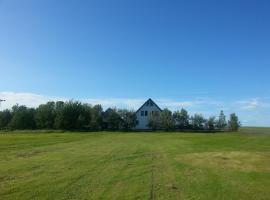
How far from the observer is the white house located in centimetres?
11675

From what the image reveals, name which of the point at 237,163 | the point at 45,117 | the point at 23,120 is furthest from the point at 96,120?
the point at 237,163

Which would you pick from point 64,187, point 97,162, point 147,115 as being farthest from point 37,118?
point 64,187

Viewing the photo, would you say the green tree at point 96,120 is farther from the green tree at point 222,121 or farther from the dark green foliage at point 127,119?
the green tree at point 222,121

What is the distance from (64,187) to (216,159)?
39.8 feet

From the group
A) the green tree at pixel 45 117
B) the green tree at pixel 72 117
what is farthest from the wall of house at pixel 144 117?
the green tree at pixel 45 117

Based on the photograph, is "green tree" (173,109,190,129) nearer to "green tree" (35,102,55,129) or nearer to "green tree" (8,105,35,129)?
"green tree" (35,102,55,129)

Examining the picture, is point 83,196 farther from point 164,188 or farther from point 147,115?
point 147,115

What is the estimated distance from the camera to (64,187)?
12781 millimetres

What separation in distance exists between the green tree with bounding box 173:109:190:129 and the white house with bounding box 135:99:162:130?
9107 mm

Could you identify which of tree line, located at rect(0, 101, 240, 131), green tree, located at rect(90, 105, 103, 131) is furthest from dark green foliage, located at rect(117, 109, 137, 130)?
green tree, located at rect(90, 105, 103, 131)

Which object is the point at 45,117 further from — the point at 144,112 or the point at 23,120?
the point at 144,112

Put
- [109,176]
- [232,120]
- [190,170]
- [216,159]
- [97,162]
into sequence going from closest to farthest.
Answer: [109,176] → [190,170] → [97,162] → [216,159] → [232,120]

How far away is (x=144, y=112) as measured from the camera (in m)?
118

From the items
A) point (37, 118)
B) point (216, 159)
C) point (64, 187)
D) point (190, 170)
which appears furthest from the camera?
point (37, 118)
